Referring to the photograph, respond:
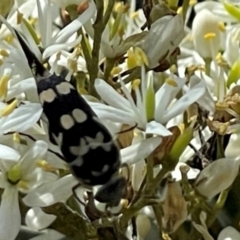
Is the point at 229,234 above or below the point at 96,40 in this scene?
below

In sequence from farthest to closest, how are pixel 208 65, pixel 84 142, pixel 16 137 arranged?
pixel 208 65 → pixel 16 137 → pixel 84 142

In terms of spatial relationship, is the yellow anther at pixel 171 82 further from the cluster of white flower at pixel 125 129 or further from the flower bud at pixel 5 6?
the flower bud at pixel 5 6

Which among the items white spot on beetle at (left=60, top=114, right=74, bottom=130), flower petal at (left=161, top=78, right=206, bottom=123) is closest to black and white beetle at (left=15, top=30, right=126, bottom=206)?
white spot on beetle at (left=60, top=114, right=74, bottom=130)

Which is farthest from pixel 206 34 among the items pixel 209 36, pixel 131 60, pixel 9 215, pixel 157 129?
pixel 9 215

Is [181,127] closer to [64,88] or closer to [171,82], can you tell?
→ [171,82]

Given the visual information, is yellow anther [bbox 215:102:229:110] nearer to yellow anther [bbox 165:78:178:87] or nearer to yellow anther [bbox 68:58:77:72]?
yellow anther [bbox 165:78:178:87]

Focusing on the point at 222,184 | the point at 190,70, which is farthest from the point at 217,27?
the point at 222,184

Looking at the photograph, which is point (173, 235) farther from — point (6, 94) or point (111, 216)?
point (6, 94)
